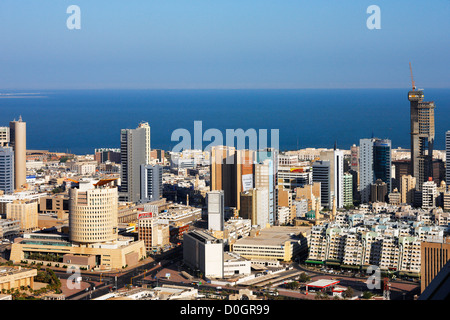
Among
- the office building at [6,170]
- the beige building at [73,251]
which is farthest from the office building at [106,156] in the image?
the beige building at [73,251]

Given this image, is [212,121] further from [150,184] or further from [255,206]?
[255,206]

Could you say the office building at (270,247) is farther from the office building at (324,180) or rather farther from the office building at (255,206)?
the office building at (324,180)

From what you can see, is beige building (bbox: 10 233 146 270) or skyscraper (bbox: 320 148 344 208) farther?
skyscraper (bbox: 320 148 344 208)

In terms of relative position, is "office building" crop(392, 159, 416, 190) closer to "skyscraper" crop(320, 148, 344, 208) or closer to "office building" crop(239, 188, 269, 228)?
"skyscraper" crop(320, 148, 344, 208)

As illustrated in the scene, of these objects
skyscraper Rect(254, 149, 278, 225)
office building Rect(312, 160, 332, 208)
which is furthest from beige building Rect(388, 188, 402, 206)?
skyscraper Rect(254, 149, 278, 225)
